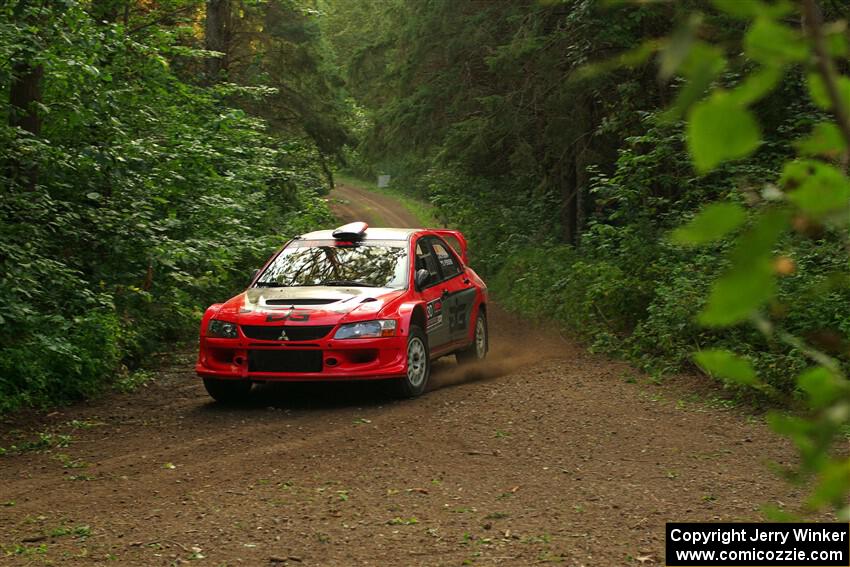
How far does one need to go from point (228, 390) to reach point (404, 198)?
180 ft

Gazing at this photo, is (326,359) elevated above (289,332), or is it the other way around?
(289,332)

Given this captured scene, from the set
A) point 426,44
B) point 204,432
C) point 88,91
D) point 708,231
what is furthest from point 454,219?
point 708,231

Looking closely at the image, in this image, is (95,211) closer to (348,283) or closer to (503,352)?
(348,283)

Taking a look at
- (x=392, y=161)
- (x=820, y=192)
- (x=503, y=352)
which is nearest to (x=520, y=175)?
(x=392, y=161)

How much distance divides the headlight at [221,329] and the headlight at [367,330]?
3.54 feet

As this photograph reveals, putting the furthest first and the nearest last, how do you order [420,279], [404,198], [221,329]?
1. [404,198]
2. [420,279]
3. [221,329]

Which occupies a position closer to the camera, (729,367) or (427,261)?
(729,367)

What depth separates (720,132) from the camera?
3.11 feet

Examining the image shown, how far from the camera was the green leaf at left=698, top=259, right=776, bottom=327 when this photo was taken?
3.18 ft

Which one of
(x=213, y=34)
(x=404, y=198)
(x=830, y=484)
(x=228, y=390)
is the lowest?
(x=404, y=198)

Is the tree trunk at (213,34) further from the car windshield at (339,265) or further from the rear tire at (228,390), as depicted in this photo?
the rear tire at (228,390)

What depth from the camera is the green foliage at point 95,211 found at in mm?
10625

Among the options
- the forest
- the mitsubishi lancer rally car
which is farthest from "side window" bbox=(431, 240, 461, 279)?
the forest

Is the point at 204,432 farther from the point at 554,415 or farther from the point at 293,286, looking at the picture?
the point at 554,415
